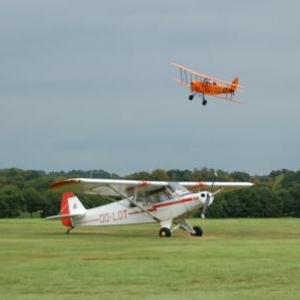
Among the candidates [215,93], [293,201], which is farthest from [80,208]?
[293,201]

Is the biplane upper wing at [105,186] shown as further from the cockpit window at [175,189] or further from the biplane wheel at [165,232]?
the biplane wheel at [165,232]

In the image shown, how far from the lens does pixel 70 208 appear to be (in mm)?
38375

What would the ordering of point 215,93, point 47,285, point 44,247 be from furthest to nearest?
point 215,93 → point 44,247 → point 47,285

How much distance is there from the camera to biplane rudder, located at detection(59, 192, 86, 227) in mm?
38125

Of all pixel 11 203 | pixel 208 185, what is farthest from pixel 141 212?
pixel 11 203

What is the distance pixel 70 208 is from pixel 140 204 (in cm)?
423

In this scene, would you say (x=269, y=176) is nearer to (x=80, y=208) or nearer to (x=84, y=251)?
(x=80, y=208)

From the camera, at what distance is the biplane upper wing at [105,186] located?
1326 inches

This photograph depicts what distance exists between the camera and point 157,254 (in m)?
21.2

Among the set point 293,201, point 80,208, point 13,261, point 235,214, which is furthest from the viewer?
point 293,201

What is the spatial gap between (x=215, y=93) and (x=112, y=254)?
26.9 meters

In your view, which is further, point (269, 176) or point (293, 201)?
point (269, 176)

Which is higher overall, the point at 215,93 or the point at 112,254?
the point at 215,93

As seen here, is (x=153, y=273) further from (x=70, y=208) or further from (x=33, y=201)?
(x=33, y=201)
